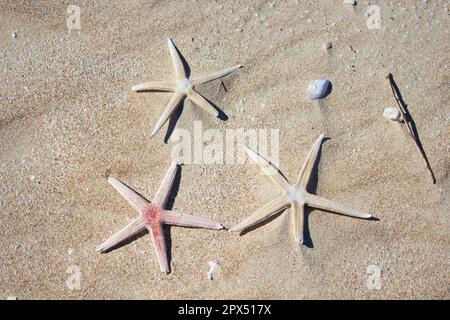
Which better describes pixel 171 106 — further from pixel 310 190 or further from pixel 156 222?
pixel 310 190

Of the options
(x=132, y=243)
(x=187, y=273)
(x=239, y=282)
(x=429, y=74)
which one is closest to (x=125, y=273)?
(x=132, y=243)

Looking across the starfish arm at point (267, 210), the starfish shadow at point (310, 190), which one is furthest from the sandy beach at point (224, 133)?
the starfish arm at point (267, 210)

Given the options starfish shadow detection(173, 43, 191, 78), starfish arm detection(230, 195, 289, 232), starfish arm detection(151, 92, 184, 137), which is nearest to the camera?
starfish arm detection(230, 195, 289, 232)

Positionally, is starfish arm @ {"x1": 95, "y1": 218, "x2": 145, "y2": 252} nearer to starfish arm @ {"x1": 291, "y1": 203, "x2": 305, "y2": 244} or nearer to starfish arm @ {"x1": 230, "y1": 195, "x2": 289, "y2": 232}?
starfish arm @ {"x1": 230, "y1": 195, "x2": 289, "y2": 232}

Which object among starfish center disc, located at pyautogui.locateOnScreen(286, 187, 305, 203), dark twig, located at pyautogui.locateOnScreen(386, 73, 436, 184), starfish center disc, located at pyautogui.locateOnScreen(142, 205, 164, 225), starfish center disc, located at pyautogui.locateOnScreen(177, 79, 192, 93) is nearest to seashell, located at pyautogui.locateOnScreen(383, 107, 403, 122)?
dark twig, located at pyautogui.locateOnScreen(386, 73, 436, 184)

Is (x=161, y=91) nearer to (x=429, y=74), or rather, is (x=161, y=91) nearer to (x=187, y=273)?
(x=187, y=273)

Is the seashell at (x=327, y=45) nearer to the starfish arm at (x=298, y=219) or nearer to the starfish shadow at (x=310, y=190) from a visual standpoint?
the starfish shadow at (x=310, y=190)

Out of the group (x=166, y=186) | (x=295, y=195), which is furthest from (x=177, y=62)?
(x=295, y=195)
